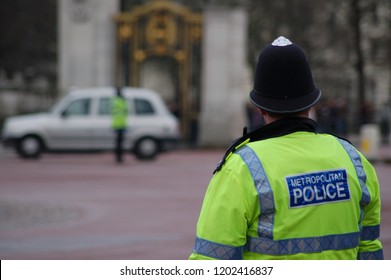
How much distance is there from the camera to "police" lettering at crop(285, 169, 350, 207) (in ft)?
9.70

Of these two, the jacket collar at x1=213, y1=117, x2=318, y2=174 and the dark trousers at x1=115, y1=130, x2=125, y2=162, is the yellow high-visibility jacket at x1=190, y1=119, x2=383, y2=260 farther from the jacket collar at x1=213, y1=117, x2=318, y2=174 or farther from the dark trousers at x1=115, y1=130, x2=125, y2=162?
the dark trousers at x1=115, y1=130, x2=125, y2=162

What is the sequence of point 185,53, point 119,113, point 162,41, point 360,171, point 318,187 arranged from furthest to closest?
point 185,53, point 162,41, point 119,113, point 360,171, point 318,187

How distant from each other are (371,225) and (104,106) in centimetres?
2030

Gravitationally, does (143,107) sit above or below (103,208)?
below

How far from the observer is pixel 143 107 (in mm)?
23125

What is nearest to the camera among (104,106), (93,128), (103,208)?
(103,208)

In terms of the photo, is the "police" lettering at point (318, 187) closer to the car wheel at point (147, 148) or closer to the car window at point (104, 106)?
the car wheel at point (147, 148)

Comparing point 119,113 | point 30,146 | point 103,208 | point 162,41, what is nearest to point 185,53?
point 162,41

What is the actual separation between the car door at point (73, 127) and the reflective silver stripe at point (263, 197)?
20.2m

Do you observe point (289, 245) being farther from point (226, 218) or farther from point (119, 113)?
point (119, 113)

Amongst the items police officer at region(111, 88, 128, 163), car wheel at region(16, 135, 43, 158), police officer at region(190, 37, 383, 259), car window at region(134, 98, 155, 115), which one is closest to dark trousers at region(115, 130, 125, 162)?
police officer at region(111, 88, 128, 163)

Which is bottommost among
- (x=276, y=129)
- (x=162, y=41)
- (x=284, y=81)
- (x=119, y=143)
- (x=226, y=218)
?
(x=119, y=143)

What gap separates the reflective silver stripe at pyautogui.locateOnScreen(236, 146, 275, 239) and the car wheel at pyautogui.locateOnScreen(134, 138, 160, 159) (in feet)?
65.5

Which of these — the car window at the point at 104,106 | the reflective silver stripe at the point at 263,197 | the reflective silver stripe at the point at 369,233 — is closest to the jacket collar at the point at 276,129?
the reflective silver stripe at the point at 263,197
